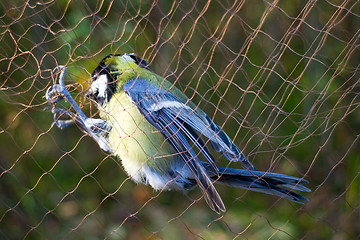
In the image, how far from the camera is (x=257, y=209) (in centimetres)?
241

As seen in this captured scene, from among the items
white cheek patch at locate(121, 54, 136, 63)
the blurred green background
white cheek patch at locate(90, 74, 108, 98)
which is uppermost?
white cheek patch at locate(121, 54, 136, 63)

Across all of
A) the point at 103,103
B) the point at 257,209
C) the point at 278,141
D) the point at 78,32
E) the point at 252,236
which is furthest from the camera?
the point at 278,141

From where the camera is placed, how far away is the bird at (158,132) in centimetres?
147

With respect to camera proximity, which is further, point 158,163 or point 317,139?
point 317,139

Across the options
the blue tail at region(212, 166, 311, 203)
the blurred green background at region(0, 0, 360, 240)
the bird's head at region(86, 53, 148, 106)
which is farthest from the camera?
the blurred green background at region(0, 0, 360, 240)

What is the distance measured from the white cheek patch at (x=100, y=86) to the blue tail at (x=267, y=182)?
487 mm

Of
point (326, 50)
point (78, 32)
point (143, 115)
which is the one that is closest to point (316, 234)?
point (326, 50)

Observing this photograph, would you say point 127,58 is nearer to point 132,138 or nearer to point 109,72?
point 109,72

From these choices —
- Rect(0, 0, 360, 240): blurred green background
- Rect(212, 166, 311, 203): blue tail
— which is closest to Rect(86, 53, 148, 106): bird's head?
Rect(212, 166, 311, 203): blue tail

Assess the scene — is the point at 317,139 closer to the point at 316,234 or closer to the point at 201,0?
the point at 316,234

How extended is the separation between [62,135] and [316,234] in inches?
55.1

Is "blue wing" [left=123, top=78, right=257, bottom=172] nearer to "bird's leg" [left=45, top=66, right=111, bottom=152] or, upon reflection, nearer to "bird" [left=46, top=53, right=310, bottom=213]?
"bird" [left=46, top=53, right=310, bottom=213]

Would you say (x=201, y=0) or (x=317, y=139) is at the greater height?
(x=201, y=0)

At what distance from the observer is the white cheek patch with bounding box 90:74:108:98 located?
1.64m
